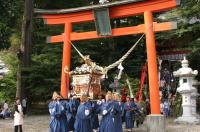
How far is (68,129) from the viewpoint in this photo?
12.5m

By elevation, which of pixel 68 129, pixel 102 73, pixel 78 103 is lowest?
pixel 68 129

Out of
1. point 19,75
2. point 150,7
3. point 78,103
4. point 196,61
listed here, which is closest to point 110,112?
point 78,103

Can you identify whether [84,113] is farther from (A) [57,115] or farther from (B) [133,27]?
(B) [133,27]

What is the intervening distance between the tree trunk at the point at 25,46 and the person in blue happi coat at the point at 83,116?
11116 millimetres

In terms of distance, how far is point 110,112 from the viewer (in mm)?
11383

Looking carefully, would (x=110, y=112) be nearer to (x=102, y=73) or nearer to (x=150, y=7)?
(x=102, y=73)

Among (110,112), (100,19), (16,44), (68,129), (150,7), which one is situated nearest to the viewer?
(110,112)

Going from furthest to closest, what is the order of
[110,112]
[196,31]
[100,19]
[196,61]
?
1. [196,61]
2. [196,31]
3. [100,19]
4. [110,112]

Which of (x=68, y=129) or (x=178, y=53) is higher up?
(x=178, y=53)

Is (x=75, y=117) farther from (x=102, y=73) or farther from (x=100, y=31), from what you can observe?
(x=100, y=31)

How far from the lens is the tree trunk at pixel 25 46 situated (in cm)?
2200

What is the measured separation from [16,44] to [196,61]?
14.5 m

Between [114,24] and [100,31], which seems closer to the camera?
[100,31]

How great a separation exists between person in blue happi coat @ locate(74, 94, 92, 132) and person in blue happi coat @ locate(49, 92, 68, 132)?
714mm
